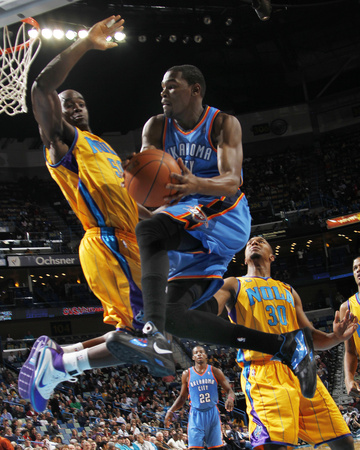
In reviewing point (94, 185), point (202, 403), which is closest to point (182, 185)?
point (94, 185)

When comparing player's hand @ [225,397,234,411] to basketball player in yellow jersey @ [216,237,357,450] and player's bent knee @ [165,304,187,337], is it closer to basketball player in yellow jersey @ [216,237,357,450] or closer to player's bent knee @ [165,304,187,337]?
basketball player in yellow jersey @ [216,237,357,450]

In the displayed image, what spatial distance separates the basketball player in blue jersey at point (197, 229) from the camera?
339cm

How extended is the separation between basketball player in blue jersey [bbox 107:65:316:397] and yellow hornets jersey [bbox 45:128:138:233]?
517 mm

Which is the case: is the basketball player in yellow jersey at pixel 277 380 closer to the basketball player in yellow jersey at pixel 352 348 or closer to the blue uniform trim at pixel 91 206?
the basketball player in yellow jersey at pixel 352 348

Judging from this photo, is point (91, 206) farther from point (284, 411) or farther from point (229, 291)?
point (284, 411)

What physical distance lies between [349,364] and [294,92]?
24830mm

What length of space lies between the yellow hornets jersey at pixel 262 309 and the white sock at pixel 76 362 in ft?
7.04

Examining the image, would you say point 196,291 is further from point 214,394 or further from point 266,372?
point 214,394

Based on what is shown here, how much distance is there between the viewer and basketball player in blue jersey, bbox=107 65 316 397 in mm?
3395

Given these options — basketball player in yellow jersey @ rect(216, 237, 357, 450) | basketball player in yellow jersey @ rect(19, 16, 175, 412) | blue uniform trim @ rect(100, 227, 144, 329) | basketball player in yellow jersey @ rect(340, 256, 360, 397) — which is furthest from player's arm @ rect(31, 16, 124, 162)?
basketball player in yellow jersey @ rect(340, 256, 360, 397)

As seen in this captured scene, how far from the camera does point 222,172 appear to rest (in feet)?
11.7

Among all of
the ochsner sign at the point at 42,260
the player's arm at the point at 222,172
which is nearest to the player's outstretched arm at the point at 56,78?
the player's arm at the point at 222,172

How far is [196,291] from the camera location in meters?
3.83

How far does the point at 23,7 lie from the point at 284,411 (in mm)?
3803
